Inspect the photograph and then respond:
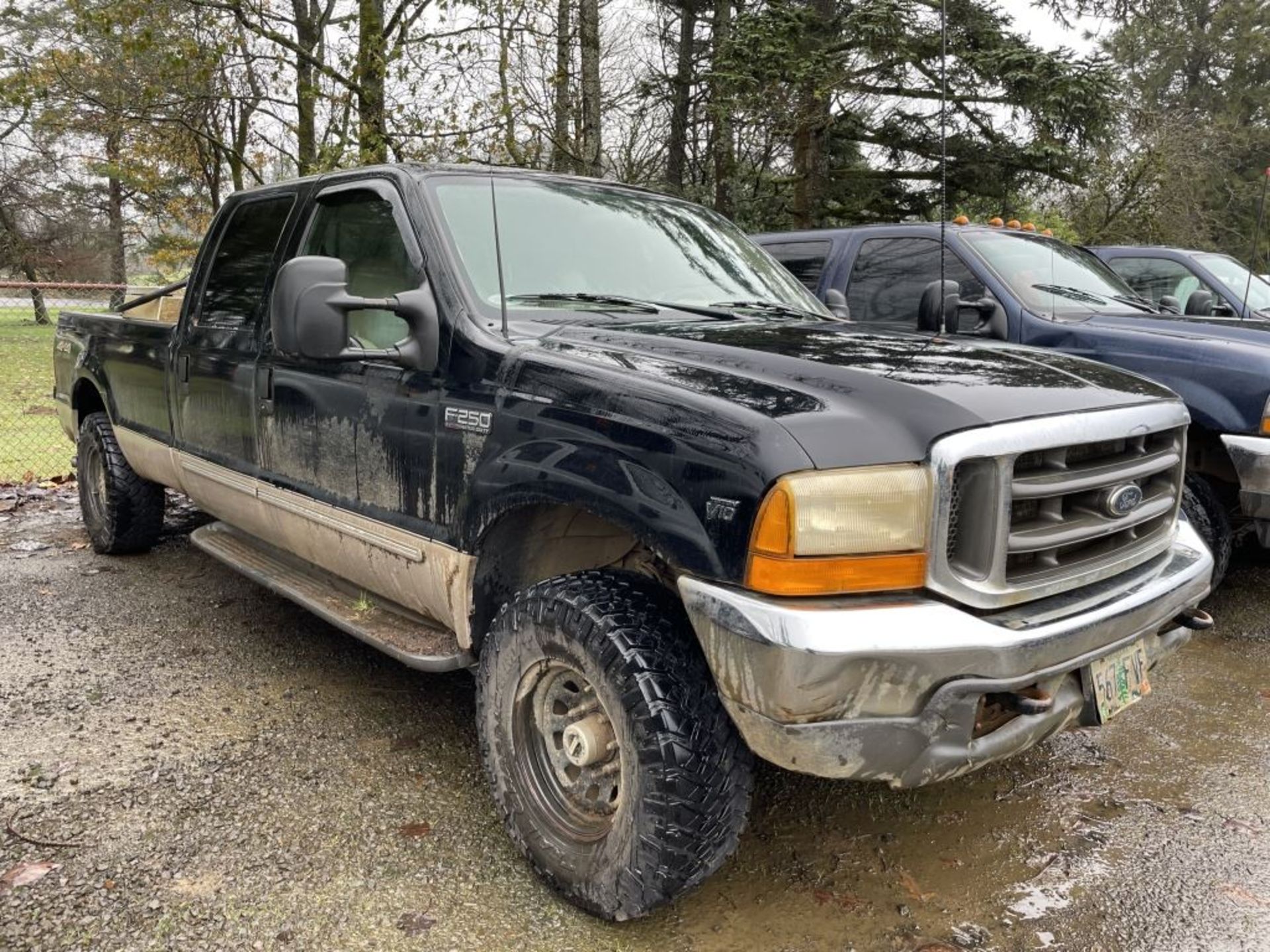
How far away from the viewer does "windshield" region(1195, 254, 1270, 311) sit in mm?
7609

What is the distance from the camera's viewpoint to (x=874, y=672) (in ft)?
6.57

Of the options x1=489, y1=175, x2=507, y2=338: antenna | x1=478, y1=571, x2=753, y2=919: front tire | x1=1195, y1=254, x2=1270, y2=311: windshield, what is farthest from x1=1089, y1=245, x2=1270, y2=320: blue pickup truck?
x1=478, y1=571, x2=753, y2=919: front tire

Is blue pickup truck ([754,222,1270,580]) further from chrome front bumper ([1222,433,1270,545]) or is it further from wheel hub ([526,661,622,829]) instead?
wheel hub ([526,661,622,829])

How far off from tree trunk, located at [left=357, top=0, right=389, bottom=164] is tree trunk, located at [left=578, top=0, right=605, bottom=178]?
7.67 ft

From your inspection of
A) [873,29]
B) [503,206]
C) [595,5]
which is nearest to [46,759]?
[503,206]

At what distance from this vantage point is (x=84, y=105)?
52.7 feet

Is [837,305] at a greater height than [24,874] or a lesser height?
greater

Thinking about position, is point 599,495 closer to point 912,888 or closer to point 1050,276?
point 912,888

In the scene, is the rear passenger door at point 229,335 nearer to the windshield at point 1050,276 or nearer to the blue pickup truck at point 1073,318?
the blue pickup truck at point 1073,318

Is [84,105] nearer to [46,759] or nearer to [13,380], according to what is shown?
[13,380]

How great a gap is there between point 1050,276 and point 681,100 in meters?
12.0

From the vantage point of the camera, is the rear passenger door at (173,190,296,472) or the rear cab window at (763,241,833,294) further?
the rear cab window at (763,241,833,294)

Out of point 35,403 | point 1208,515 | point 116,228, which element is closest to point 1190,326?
point 1208,515

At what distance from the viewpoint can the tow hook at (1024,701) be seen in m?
2.20
